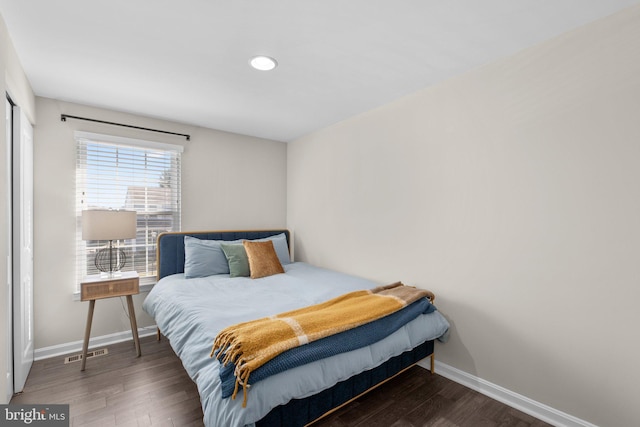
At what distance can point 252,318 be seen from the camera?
6.54 ft

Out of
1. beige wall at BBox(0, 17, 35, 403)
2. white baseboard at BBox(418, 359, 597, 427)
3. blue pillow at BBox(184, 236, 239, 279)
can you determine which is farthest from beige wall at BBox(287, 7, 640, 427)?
beige wall at BBox(0, 17, 35, 403)

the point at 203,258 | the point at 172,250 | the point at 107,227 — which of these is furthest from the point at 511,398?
the point at 107,227

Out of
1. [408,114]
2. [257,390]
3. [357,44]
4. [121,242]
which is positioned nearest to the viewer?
[257,390]

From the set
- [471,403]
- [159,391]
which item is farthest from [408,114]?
[159,391]

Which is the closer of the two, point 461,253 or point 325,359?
point 325,359

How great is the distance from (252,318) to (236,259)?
1334mm

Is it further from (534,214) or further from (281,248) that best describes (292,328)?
(281,248)

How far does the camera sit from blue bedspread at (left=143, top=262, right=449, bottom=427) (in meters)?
1.42

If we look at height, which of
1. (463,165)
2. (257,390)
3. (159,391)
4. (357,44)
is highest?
(357,44)

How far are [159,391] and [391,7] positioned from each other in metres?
2.95

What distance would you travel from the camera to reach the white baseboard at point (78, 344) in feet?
9.13

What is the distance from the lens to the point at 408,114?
277cm

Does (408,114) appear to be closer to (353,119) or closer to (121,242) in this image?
(353,119)

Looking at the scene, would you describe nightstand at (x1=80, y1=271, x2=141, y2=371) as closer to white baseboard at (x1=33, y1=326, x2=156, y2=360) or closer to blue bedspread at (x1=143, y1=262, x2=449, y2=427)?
blue bedspread at (x1=143, y1=262, x2=449, y2=427)
